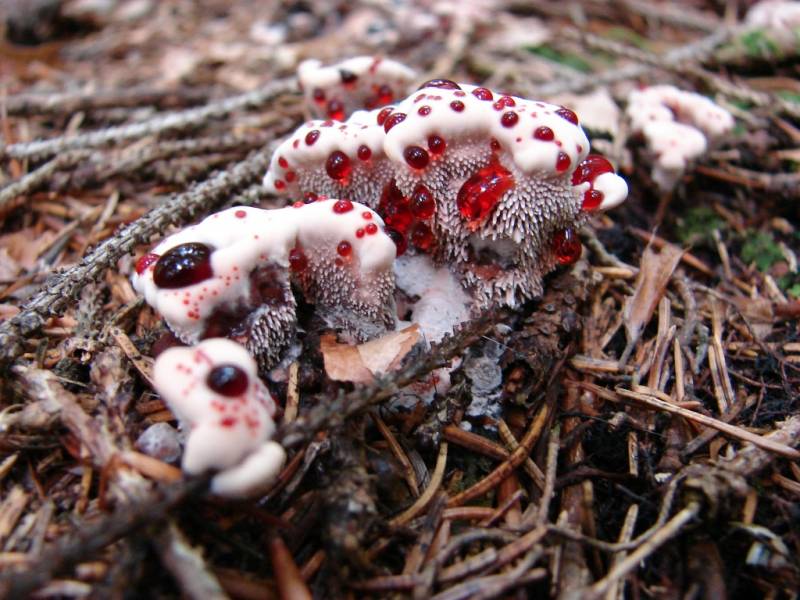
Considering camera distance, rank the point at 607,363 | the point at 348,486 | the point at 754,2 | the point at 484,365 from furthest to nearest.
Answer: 1. the point at 754,2
2. the point at 607,363
3. the point at 484,365
4. the point at 348,486

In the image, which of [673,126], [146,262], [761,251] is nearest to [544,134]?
[146,262]

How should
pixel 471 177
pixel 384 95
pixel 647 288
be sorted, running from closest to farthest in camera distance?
1. pixel 471 177
2. pixel 647 288
3. pixel 384 95

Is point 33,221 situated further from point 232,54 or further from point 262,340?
point 232,54

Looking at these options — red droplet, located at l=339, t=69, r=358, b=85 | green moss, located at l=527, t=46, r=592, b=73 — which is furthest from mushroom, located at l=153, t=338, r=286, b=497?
green moss, located at l=527, t=46, r=592, b=73

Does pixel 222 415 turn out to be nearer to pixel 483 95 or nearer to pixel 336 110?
pixel 483 95

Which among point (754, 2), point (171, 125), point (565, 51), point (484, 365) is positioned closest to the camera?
point (484, 365)

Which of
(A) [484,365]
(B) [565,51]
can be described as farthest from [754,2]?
(A) [484,365]

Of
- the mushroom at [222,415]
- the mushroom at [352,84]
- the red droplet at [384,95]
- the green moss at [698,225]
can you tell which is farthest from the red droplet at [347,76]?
the green moss at [698,225]
